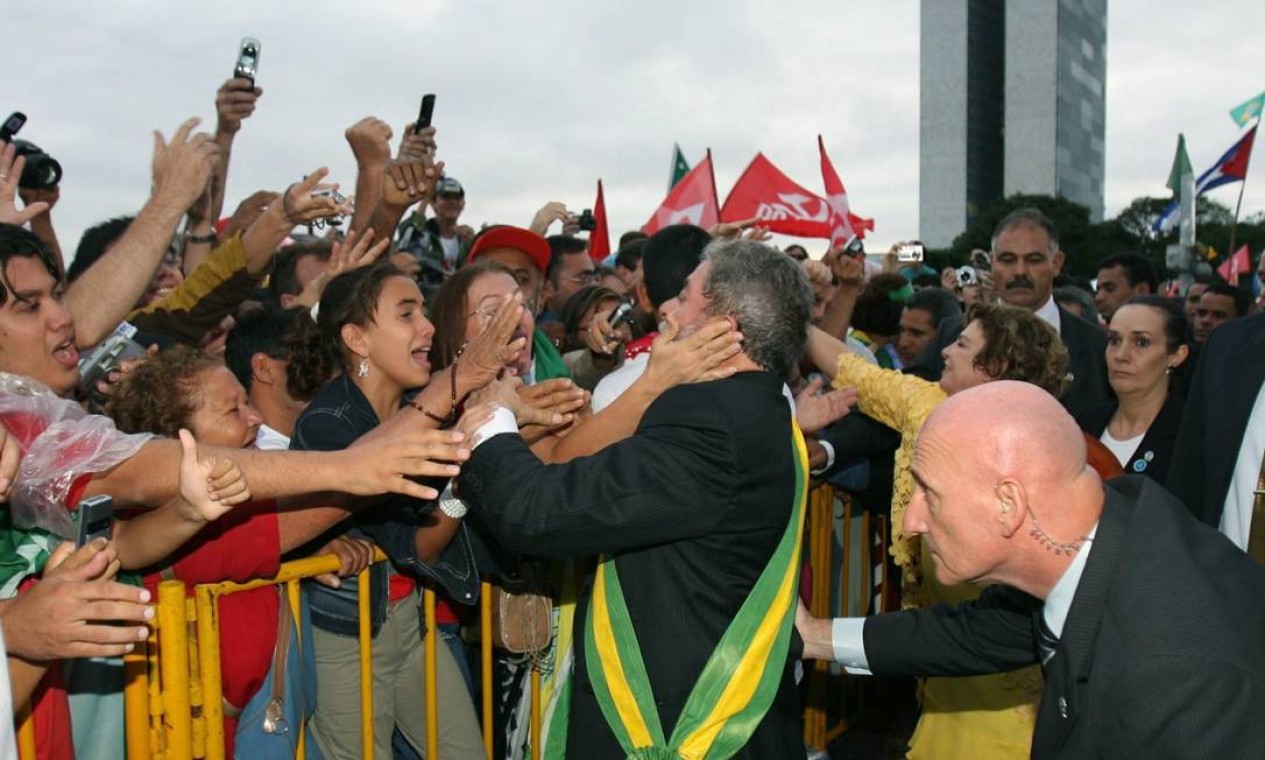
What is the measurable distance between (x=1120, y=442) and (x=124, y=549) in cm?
429

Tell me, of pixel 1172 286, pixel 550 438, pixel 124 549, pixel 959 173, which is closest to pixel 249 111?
pixel 550 438

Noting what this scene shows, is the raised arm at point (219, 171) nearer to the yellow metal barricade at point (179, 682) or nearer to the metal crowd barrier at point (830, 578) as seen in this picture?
the yellow metal barricade at point (179, 682)

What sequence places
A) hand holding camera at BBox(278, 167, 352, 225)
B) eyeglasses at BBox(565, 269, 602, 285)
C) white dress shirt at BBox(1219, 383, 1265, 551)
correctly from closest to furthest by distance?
white dress shirt at BBox(1219, 383, 1265, 551) < hand holding camera at BBox(278, 167, 352, 225) < eyeglasses at BBox(565, 269, 602, 285)

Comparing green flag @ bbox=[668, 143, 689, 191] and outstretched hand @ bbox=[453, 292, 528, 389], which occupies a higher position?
green flag @ bbox=[668, 143, 689, 191]

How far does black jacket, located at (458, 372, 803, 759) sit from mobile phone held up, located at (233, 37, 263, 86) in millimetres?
3165

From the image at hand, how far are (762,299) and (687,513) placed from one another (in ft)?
2.18

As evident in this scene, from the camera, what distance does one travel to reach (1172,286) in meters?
21.5

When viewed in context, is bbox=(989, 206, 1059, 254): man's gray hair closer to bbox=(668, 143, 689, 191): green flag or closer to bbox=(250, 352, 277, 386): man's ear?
bbox=(250, 352, 277, 386): man's ear

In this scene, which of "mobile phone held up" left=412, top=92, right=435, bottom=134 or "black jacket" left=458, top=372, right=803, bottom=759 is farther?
"mobile phone held up" left=412, top=92, right=435, bottom=134

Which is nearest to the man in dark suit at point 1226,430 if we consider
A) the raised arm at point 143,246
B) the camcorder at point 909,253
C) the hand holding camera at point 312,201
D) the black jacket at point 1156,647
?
the black jacket at point 1156,647

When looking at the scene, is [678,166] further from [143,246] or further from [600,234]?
[143,246]

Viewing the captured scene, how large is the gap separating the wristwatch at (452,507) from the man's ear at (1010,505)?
1608 mm

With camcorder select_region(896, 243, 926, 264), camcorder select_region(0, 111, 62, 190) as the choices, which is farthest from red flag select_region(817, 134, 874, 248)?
camcorder select_region(0, 111, 62, 190)

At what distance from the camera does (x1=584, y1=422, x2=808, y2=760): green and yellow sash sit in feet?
9.23
